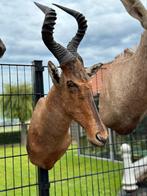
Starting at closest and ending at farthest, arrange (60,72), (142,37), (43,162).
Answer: (60,72) < (43,162) < (142,37)

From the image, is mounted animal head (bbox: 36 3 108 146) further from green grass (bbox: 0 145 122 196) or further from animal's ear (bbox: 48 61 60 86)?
green grass (bbox: 0 145 122 196)

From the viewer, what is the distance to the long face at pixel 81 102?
1711 millimetres

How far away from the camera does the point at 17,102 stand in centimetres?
287

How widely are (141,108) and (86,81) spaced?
2.47 ft

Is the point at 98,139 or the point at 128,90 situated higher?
the point at 128,90

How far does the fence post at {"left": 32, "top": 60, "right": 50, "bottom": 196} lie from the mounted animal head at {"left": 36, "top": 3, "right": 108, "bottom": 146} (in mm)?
707

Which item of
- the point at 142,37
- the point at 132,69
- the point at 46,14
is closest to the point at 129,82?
the point at 132,69

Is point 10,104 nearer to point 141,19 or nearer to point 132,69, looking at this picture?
point 132,69

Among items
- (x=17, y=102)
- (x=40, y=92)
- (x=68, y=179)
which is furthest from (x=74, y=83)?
(x=68, y=179)

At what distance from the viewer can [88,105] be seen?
1.77 metres

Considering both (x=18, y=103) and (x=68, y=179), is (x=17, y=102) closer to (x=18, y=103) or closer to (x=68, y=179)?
(x=18, y=103)

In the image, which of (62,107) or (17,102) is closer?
(62,107)

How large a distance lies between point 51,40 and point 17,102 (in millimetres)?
1154

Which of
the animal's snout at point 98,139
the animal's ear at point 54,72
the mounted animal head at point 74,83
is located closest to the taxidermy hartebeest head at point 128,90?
the mounted animal head at point 74,83
